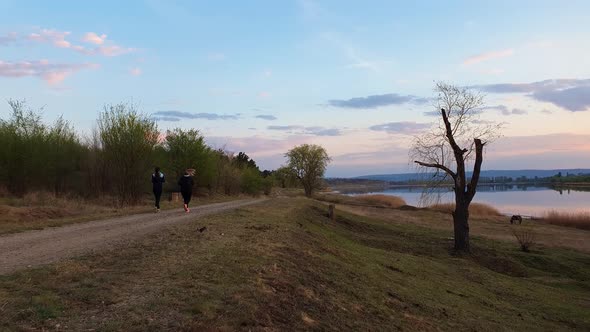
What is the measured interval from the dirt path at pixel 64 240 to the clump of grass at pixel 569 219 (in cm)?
4495

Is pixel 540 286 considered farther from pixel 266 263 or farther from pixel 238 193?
pixel 238 193

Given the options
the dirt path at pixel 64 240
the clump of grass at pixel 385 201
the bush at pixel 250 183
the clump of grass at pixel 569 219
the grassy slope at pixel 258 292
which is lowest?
the clump of grass at pixel 569 219

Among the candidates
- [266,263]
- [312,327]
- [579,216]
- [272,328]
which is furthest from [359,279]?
[579,216]

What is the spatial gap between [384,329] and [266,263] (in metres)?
2.84

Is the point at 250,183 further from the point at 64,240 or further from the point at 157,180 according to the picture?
the point at 64,240

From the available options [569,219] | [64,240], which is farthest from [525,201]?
[64,240]

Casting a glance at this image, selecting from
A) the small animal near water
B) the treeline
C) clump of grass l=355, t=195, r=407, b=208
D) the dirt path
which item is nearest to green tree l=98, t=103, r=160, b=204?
the treeline

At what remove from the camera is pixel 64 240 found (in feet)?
39.2

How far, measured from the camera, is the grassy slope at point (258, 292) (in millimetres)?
6043

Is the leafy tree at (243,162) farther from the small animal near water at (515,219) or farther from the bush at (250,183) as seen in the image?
the small animal near water at (515,219)

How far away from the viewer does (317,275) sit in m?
10.1

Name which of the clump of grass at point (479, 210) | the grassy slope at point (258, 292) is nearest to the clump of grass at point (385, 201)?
the clump of grass at point (479, 210)

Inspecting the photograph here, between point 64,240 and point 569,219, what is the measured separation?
5093cm

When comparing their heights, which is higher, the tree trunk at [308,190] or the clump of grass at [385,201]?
the tree trunk at [308,190]
